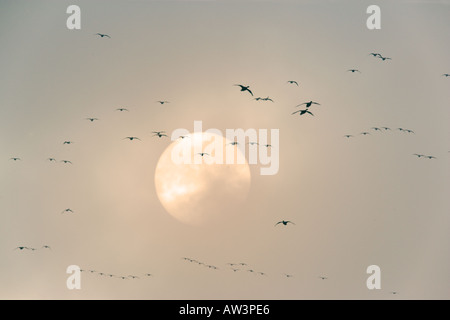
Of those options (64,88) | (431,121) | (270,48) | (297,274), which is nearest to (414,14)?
(431,121)

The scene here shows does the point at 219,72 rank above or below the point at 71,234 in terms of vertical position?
above

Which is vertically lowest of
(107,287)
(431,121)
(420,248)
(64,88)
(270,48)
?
(107,287)

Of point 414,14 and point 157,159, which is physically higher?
point 414,14

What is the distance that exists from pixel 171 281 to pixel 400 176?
402 cm

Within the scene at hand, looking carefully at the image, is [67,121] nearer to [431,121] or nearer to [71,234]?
[71,234]

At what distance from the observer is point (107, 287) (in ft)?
26.7

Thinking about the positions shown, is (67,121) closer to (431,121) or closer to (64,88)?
(64,88)

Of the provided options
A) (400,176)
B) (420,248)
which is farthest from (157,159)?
(420,248)

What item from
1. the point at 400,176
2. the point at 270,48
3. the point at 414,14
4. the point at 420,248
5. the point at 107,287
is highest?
the point at 414,14

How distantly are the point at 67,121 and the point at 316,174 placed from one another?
4055mm

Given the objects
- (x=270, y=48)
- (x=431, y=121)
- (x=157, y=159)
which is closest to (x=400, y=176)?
(x=431, y=121)

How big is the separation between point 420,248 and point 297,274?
200cm

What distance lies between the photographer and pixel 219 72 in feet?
26.9

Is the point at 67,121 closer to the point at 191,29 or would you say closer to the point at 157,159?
the point at 157,159
